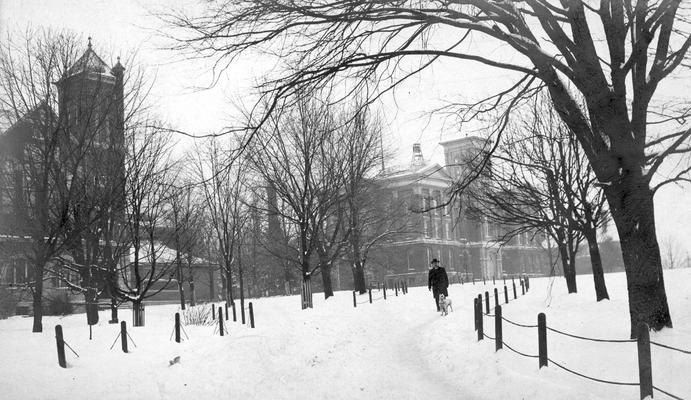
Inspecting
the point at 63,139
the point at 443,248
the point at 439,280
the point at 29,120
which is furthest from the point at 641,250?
the point at 443,248

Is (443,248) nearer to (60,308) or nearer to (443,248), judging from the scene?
(443,248)

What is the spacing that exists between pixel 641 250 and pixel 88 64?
14899 millimetres

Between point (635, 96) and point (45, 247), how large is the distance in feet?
42.3

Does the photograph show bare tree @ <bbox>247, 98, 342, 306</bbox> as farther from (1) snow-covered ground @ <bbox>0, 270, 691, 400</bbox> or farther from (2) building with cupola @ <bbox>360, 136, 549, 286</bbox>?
(2) building with cupola @ <bbox>360, 136, 549, 286</bbox>

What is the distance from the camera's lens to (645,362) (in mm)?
7008

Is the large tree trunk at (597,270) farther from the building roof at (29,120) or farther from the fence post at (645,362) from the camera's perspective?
the building roof at (29,120)

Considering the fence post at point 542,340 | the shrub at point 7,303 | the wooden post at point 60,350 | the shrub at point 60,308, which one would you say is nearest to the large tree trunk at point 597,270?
the fence post at point 542,340

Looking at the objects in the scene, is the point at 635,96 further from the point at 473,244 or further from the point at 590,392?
the point at 473,244

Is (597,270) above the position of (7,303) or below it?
above

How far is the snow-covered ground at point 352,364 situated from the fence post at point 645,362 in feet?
1.79

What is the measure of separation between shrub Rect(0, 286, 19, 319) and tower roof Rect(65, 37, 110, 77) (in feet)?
50.3

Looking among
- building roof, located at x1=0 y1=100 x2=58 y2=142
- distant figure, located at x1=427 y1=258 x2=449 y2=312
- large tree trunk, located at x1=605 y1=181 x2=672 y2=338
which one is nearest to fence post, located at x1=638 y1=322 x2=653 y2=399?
large tree trunk, located at x1=605 y1=181 x2=672 y2=338

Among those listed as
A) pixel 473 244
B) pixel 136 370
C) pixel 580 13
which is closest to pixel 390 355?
pixel 136 370

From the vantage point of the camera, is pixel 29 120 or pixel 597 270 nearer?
pixel 29 120
